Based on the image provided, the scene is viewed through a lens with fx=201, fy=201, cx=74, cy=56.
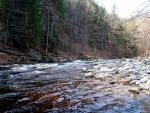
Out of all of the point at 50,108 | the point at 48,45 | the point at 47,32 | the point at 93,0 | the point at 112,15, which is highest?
the point at 93,0

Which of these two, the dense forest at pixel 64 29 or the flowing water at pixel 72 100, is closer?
the flowing water at pixel 72 100

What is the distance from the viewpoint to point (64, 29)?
46656 mm

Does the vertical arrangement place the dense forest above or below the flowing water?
above

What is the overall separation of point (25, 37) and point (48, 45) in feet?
23.5

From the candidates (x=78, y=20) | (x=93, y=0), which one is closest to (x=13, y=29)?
(x=78, y=20)

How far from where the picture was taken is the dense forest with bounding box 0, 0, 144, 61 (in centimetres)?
2344

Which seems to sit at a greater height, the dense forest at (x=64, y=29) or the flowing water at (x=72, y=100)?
the dense forest at (x=64, y=29)

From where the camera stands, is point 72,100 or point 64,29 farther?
point 64,29

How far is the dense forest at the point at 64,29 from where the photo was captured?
23.4 meters

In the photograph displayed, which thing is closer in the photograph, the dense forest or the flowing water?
the flowing water

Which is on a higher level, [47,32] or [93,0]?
[93,0]

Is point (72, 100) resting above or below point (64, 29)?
below

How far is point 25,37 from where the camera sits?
2358cm

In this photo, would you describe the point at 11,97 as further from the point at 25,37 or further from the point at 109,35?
the point at 109,35
